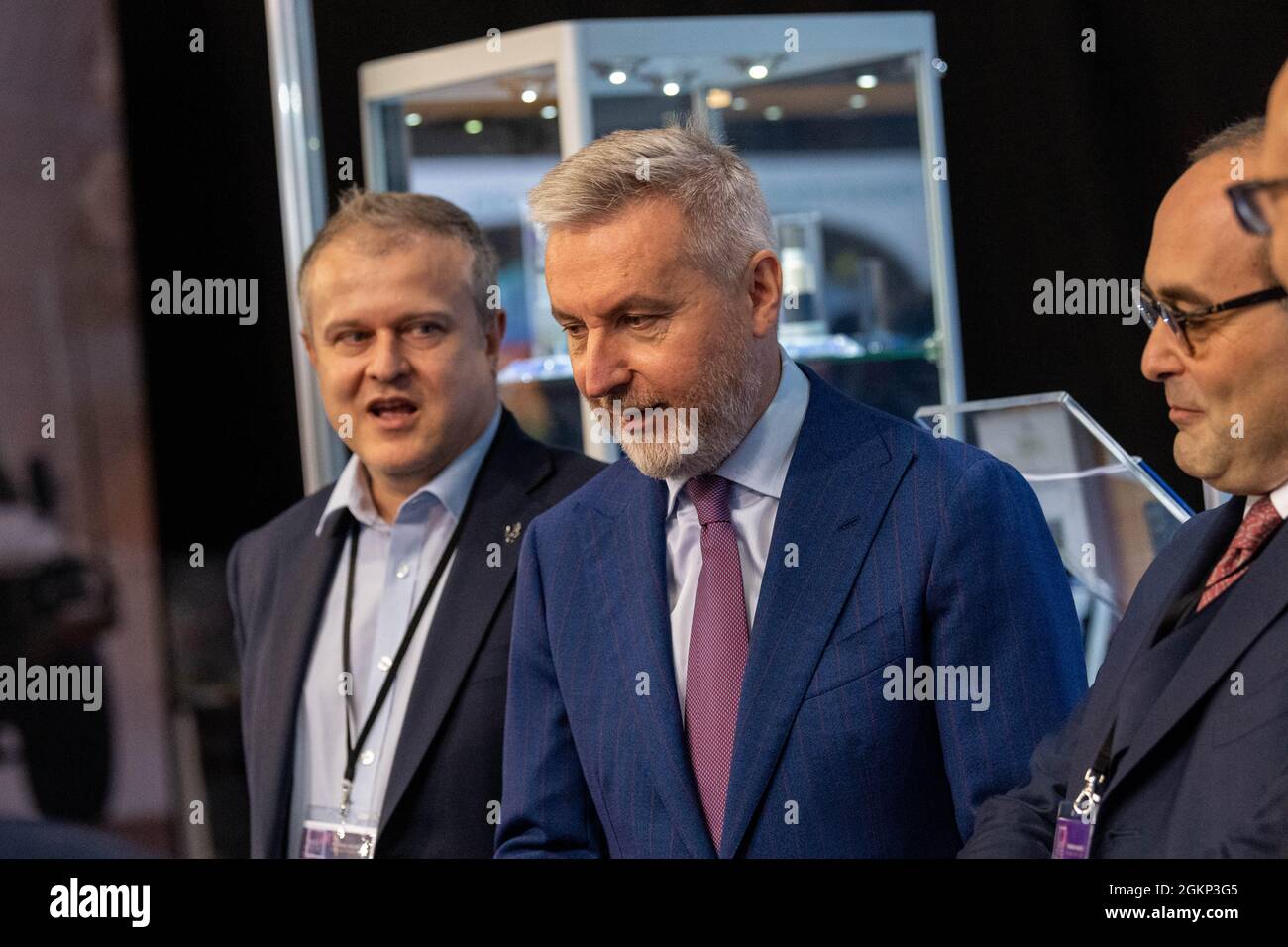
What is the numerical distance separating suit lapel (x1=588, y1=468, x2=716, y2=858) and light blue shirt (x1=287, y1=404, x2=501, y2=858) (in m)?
0.43

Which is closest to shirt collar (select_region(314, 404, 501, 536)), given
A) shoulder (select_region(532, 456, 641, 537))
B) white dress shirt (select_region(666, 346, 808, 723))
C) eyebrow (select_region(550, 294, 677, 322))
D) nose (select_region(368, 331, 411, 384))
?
nose (select_region(368, 331, 411, 384))

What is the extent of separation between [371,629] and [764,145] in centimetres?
141

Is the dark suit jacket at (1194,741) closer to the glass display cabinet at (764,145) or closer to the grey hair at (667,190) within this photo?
the grey hair at (667,190)

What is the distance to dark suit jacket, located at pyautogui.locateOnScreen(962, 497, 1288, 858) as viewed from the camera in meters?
1.57

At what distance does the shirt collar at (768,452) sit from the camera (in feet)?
7.16

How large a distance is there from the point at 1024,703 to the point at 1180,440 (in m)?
0.45

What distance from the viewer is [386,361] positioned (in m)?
2.55

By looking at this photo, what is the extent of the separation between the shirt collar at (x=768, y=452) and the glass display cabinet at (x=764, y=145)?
33.1 inches

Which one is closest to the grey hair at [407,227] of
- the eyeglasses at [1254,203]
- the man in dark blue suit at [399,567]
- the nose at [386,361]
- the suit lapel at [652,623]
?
the man in dark blue suit at [399,567]

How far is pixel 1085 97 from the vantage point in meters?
2.80

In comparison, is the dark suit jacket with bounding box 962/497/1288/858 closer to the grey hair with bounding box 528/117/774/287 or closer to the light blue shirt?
the grey hair with bounding box 528/117/774/287

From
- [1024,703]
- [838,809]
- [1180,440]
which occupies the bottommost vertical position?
[838,809]
